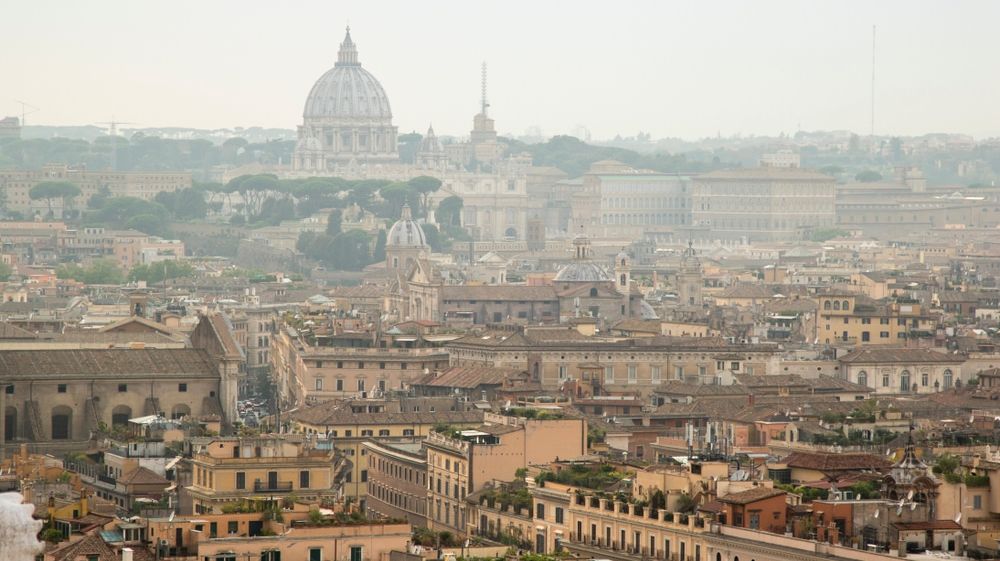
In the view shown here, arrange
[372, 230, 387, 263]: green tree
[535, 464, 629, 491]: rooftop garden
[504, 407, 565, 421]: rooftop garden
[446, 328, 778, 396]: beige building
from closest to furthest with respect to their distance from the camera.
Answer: [535, 464, 629, 491]: rooftop garden → [504, 407, 565, 421]: rooftop garden → [446, 328, 778, 396]: beige building → [372, 230, 387, 263]: green tree

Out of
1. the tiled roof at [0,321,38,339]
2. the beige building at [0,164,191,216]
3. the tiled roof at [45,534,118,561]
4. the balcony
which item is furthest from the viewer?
the beige building at [0,164,191,216]

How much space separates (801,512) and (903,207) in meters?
149

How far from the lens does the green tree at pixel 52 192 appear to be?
17475 cm

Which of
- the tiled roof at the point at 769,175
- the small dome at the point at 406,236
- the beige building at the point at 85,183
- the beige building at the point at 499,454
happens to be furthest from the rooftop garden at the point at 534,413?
the tiled roof at the point at 769,175

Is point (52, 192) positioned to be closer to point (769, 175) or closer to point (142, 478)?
point (769, 175)

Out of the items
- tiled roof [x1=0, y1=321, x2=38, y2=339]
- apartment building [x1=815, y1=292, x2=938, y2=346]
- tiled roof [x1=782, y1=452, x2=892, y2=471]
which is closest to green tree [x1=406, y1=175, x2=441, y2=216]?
apartment building [x1=815, y1=292, x2=938, y2=346]

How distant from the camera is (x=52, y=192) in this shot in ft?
575

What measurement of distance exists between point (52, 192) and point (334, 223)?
2342cm

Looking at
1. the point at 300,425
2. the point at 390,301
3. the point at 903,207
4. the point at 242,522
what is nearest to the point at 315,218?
the point at 903,207

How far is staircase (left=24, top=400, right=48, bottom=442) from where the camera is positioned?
176ft

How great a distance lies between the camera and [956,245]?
140750 mm

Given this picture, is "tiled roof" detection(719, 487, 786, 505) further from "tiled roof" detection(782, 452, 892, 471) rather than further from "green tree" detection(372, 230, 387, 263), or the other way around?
"green tree" detection(372, 230, 387, 263)

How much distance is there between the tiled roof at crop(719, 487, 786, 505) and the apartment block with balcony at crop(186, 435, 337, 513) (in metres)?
6.90

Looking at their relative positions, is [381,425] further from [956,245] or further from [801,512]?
[956,245]
